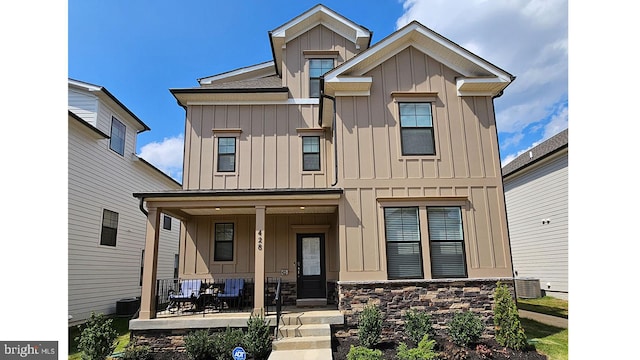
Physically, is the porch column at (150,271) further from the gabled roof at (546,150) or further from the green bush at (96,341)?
the gabled roof at (546,150)

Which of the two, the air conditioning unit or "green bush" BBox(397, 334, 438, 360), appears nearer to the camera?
"green bush" BBox(397, 334, 438, 360)

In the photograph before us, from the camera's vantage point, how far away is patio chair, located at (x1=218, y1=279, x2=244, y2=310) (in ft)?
33.3

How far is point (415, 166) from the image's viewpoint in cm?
999

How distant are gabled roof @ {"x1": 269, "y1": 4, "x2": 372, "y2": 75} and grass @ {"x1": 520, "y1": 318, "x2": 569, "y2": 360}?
985 cm

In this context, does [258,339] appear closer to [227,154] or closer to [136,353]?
[136,353]

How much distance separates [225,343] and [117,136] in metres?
10.3

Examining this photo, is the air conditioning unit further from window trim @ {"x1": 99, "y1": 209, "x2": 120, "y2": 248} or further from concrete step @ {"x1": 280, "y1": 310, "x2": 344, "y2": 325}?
window trim @ {"x1": 99, "y1": 209, "x2": 120, "y2": 248}

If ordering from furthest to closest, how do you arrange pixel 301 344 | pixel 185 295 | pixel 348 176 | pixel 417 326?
pixel 185 295, pixel 348 176, pixel 417 326, pixel 301 344

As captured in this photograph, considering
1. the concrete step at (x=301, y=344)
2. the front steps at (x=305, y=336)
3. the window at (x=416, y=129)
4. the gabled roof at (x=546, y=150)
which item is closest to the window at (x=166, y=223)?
the front steps at (x=305, y=336)

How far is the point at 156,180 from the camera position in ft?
59.1

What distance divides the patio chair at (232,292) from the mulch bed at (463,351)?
307 cm

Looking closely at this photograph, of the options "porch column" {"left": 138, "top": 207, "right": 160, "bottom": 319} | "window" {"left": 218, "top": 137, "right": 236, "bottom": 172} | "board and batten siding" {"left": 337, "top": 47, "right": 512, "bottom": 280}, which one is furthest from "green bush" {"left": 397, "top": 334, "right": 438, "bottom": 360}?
"window" {"left": 218, "top": 137, "right": 236, "bottom": 172}

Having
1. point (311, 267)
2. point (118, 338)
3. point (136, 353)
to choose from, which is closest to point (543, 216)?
point (311, 267)
